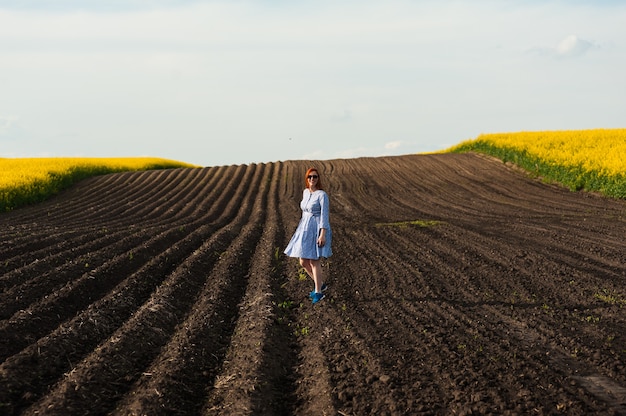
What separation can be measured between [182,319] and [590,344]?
17.3 feet

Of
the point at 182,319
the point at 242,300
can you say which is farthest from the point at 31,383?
the point at 242,300

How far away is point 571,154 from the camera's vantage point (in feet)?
97.3

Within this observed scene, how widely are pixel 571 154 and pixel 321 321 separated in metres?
25.9

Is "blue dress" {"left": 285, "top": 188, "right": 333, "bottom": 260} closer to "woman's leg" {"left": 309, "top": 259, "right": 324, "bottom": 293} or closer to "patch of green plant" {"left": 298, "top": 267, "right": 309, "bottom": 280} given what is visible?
"woman's leg" {"left": 309, "top": 259, "right": 324, "bottom": 293}

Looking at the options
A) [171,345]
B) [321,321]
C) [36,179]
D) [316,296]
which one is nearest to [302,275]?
[316,296]

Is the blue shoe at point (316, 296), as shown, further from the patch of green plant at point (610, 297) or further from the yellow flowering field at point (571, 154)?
the yellow flowering field at point (571, 154)

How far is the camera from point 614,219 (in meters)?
18.0

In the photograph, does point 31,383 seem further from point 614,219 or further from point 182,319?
point 614,219

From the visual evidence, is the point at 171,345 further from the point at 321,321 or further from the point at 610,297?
the point at 610,297

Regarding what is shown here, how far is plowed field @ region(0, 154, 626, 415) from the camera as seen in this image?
540cm

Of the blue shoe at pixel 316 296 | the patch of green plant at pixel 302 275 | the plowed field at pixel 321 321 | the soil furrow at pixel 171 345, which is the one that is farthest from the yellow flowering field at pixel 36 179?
the blue shoe at pixel 316 296

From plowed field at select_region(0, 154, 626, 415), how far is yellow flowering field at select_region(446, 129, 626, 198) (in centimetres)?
863

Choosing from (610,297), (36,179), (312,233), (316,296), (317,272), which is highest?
(36,179)

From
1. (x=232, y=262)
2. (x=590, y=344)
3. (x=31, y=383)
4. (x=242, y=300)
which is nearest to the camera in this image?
(x=31, y=383)
